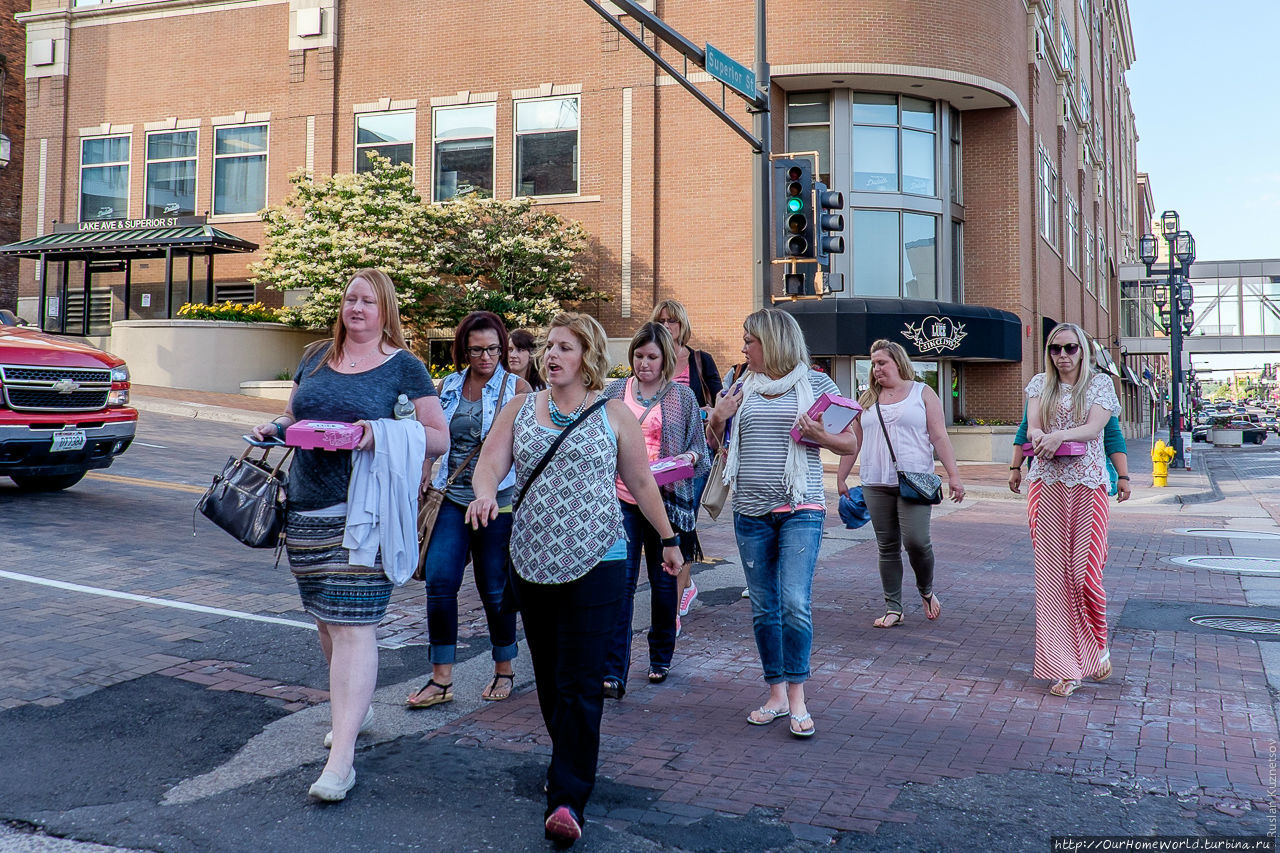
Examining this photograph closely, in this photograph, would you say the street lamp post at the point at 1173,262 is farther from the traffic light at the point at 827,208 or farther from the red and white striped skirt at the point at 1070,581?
the red and white striped skirt at the point at 1070,581

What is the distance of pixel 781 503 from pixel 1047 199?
95.0 ft

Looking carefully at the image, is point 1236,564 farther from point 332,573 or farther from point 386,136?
point 386,136

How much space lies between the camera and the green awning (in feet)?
87.2

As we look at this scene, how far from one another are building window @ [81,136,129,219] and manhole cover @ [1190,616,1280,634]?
97.7ft

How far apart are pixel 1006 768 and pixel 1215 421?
207ft

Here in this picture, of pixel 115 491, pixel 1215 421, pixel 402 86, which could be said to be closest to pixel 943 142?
pixel 402 86

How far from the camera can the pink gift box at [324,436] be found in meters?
3.80

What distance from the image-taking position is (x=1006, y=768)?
4.20m

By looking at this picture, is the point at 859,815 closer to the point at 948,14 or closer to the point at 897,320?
the point at 897,320

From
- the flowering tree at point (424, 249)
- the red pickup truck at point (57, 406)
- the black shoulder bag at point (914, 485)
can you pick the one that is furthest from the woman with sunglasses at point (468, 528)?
the flowering tree at point (424, 249)

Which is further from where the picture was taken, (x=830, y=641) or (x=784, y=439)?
(x=830, y=641)

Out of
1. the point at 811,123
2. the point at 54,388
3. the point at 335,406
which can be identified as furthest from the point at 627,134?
the point at 335,406

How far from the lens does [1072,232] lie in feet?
118

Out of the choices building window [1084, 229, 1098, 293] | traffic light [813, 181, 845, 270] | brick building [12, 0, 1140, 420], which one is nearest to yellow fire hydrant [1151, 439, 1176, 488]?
brick building [12, 0, 1140, 420]
